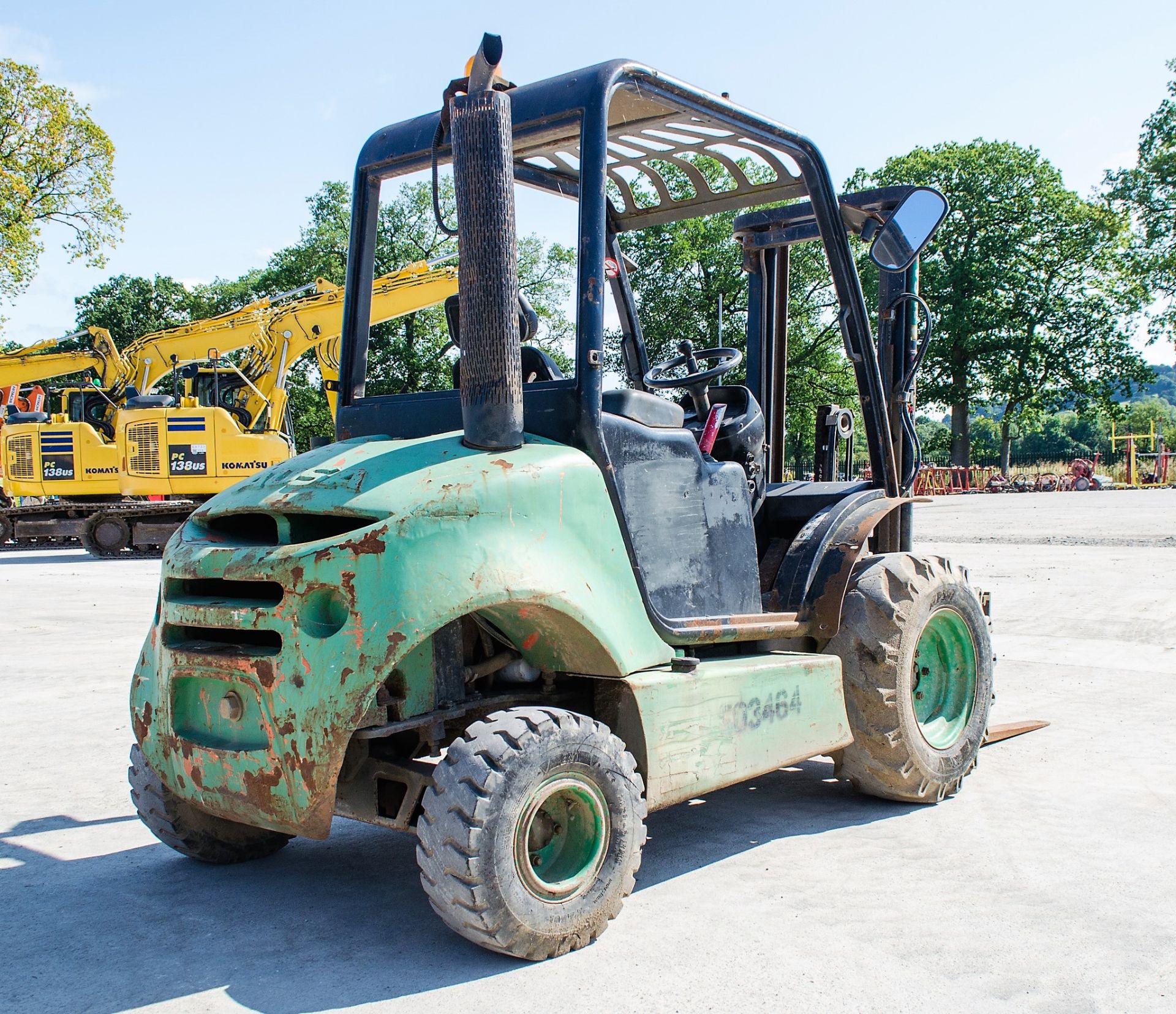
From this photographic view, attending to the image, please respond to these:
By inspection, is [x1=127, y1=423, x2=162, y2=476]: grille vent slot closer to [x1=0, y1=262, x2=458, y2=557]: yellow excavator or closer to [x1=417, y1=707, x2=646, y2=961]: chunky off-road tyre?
[x1=0, y1=262, x2=458, y2=557]: yellow excavator

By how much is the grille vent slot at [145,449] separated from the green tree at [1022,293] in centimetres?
3550

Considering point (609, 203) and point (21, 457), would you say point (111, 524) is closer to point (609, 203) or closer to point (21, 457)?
point (21, 457)

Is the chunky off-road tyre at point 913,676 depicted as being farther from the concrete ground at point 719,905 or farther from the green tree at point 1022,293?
the green tree at point 1022,293

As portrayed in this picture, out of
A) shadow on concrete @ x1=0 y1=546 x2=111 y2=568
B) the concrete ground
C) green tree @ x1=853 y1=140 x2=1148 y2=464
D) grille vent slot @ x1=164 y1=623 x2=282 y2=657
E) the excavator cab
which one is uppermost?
green tree @ x1=853 y1=140 x2=1148 y2=464

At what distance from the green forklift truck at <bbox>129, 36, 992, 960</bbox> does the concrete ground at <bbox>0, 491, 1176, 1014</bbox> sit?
0.22 m

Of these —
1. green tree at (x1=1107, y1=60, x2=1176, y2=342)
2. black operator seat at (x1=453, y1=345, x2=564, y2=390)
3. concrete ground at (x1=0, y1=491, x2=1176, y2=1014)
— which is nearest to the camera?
concrete ground at (x1=0, y1=491, x2=1176, y2=1014)

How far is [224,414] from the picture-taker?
21172mm

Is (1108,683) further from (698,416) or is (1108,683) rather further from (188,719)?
(188,719)

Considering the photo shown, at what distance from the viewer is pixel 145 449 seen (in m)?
21.0

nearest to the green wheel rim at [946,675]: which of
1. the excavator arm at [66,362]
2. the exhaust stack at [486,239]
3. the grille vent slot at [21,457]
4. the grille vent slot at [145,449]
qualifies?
the exhaust stack at [486,239]

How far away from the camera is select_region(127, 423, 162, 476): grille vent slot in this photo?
2097 centimetres

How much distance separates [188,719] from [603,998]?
60.1 inches

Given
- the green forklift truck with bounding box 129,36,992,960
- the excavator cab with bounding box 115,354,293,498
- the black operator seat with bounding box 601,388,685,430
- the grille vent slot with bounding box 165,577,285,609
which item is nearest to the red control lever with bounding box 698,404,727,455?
the green forklift truck with bounding box 129,36,992,960

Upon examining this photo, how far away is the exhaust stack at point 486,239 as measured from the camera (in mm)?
3129
